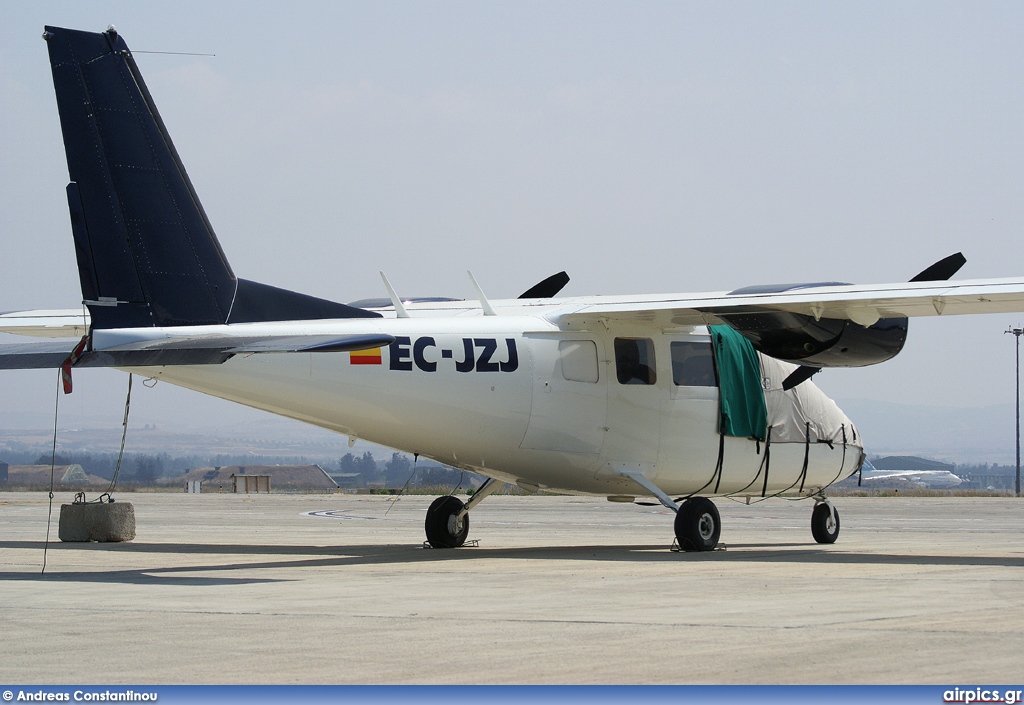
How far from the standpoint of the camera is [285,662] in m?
8.42

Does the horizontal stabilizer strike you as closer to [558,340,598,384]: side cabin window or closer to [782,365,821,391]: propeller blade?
[558,340,598,384]: side cabin window

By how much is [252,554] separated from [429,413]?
12.0 feet

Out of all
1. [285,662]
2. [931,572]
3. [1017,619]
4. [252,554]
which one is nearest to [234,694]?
[285,662]

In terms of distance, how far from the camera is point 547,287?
23359 millimetres

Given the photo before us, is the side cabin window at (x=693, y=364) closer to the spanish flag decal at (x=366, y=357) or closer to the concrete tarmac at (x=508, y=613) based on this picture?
the concrete tarmac at (x=508, y=613)

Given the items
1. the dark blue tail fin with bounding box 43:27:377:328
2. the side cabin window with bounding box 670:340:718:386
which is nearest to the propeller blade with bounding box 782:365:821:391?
the side cabin window with bounding box 670:340:718:386

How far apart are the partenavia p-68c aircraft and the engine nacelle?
0.03 meters

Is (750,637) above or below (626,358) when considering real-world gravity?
below

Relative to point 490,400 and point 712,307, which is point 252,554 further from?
point 712,307

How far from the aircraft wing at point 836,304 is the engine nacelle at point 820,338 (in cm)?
28

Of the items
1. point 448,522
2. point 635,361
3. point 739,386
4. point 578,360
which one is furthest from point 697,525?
point 448,522

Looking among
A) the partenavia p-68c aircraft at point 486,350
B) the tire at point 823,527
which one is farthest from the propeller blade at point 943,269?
the tire at point 823,527

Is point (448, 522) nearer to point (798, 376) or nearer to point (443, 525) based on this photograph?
point (443, 525)

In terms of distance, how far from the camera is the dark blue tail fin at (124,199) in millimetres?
15430
